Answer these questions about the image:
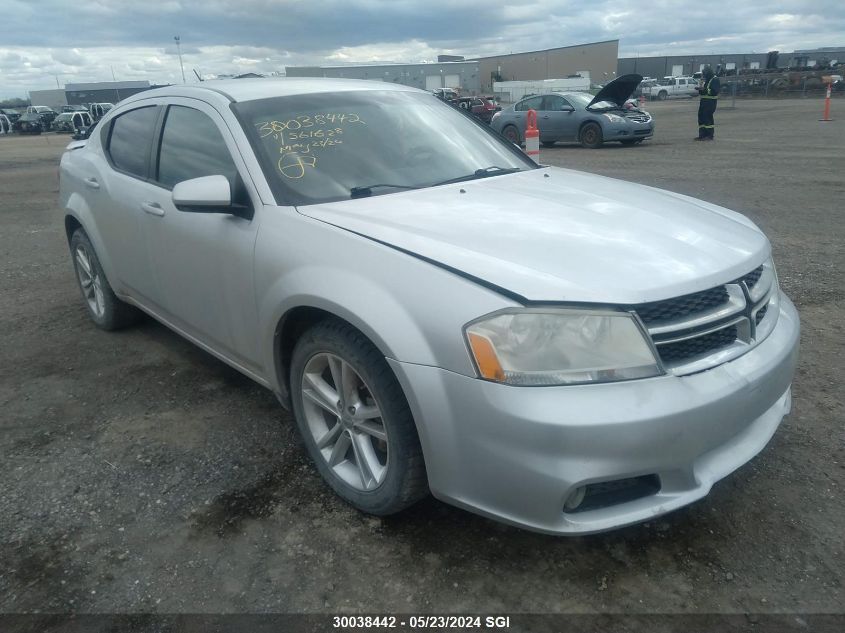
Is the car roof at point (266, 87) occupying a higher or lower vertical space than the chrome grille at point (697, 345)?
higher

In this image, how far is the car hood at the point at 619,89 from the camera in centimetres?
1483

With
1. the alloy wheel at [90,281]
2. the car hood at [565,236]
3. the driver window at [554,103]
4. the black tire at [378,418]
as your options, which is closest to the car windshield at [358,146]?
the car hood at [565,236]

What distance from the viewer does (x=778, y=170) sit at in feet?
36.7

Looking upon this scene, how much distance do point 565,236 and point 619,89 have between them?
14.7m

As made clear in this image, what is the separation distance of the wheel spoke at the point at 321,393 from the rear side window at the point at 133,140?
1.82 metres

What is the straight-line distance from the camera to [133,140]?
4020 mm

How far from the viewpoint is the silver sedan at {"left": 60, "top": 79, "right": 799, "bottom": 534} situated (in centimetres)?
203

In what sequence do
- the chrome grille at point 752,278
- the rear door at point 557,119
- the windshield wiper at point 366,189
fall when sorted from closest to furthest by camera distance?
the chrome grille at point 752,278, the windshield wiper at point 366,189, the rear door at point 557,119

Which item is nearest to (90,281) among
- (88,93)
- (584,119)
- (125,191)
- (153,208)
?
(125,191)

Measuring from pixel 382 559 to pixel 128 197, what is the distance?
2.59 metres

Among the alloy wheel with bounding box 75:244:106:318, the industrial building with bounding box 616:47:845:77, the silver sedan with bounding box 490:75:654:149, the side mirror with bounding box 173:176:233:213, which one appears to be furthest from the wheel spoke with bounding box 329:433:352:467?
the industrial building with bounding box 616:47:845:77

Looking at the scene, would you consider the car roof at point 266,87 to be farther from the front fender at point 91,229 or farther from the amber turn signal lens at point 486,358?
the amber turn signal lens at point 486,358

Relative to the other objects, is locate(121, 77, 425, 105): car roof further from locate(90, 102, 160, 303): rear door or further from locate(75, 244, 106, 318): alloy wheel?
locate(75, 244, 106, 318): alloy wheel

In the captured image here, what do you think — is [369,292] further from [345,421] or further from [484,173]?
[484,173]
